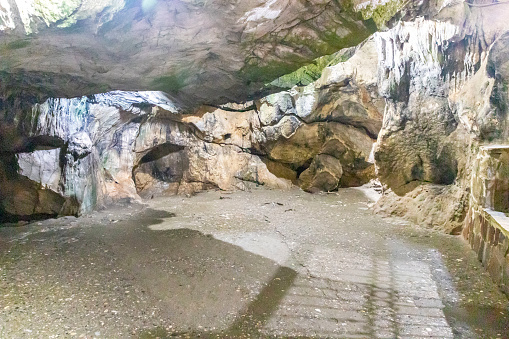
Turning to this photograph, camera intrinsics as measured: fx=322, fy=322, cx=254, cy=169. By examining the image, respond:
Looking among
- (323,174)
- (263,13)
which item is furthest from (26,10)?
(323,174)

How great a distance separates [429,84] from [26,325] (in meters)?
7.78

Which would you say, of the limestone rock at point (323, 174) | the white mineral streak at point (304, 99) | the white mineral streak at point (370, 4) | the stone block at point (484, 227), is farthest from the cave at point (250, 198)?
the limestone rock at point (323, 174)

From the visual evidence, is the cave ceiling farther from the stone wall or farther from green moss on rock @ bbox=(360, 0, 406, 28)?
the stone wall

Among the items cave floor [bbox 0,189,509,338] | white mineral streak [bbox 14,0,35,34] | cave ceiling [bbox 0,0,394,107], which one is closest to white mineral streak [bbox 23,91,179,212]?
cave ceiling [bbox 0,0,394,107]

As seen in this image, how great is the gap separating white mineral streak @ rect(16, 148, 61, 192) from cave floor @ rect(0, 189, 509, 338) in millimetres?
938

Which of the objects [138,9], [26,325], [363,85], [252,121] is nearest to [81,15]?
[138,9]

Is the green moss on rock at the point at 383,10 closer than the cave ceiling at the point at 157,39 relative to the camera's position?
No

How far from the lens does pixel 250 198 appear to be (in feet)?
35.3

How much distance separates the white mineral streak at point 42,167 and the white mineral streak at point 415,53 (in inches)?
314

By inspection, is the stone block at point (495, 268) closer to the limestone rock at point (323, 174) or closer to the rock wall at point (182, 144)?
the rock wall at point (182, 144)

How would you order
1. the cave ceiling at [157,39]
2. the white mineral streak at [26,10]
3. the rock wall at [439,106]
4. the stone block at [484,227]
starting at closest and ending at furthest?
the white mineral streak at [26,10]
the cave ceiling at [157,39]
the stone block at [484,227]
the rock wall at [439,106]

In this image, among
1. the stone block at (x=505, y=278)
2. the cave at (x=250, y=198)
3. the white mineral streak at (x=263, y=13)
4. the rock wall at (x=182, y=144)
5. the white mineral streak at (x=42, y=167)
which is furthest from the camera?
the rock wall at (x=182, y=144)

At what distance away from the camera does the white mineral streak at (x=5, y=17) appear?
12.3 feet

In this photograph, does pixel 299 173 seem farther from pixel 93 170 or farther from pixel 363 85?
pixel 93 170
